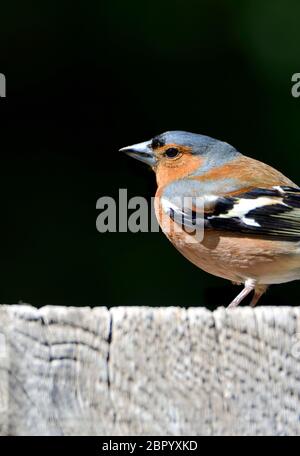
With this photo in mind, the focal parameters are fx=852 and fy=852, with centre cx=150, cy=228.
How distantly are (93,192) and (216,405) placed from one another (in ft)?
11.7

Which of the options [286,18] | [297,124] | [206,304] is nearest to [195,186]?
[206,304]

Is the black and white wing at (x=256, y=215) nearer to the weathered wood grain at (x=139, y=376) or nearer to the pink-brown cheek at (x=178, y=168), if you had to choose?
the pink-brown cheek at (x=178, y=168)

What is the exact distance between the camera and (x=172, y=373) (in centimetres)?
188

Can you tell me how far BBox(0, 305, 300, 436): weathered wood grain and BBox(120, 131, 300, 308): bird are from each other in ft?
5.64

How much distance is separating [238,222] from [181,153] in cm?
69

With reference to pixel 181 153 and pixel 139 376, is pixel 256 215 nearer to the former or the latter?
pixel 181 153

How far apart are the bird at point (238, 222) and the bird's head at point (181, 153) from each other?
0.31 feet

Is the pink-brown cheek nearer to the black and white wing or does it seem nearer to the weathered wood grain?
the black and white wing

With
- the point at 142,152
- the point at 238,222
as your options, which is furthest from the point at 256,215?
the point at 142,152

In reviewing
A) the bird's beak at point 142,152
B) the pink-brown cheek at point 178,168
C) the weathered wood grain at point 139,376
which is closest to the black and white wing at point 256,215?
the pink-brown cheek at point 178,168

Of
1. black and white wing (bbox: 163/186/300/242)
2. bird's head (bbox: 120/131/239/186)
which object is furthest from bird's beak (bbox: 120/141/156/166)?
black and white wing (bbox: 163/186/300/242)
